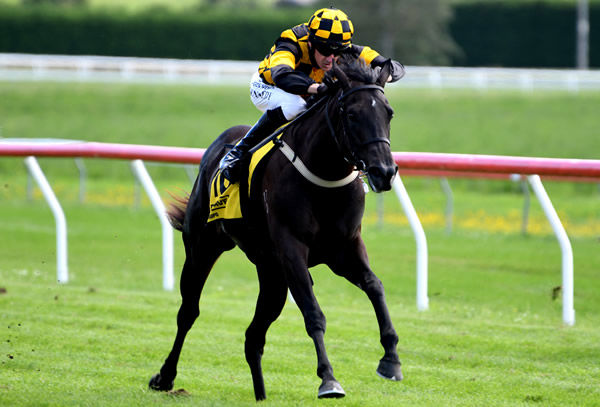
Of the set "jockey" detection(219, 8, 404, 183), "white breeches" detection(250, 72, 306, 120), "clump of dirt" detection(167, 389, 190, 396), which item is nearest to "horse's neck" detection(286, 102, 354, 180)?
"jockey" detection(219, 8, 404, 183)

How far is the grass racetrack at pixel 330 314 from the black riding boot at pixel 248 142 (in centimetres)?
118

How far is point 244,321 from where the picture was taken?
22.0 feet

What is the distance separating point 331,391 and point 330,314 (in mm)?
3190

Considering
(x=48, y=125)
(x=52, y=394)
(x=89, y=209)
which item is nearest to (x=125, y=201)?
(x=89, y=209)

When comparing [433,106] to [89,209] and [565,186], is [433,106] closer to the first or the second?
[565,186]

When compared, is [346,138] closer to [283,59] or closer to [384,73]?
[384,73]

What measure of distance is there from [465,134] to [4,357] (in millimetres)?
17598

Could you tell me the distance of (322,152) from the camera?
4.18 metres

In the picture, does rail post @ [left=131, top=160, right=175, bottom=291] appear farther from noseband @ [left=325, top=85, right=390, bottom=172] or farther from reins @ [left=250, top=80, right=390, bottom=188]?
noseband @ [left=325, top=85, right=390, bottom=172]

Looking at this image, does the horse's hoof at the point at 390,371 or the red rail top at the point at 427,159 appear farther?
the red rail top at the point at 427,159

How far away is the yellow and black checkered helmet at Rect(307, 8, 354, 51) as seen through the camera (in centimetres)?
442

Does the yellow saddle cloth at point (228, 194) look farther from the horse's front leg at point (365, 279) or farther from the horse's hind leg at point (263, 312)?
the horse's front leg at point (365, 279)

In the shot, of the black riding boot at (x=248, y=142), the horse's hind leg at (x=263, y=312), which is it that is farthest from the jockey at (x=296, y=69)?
the horse's hind leg at (x=263, y=312)

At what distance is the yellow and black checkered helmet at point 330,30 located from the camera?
14.5 feet
